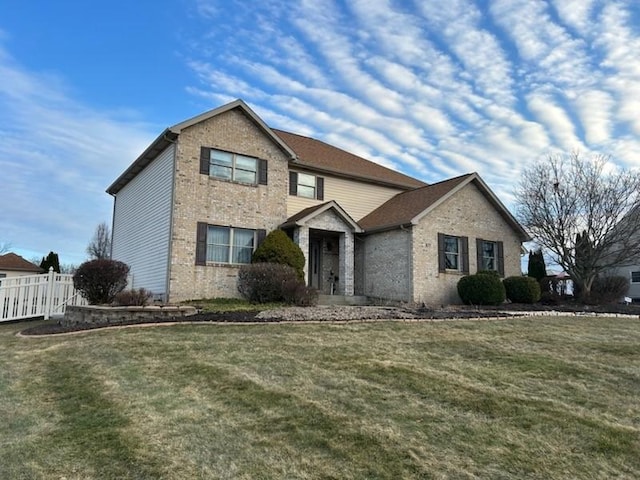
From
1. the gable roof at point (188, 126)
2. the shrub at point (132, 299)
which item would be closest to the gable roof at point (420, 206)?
the gable roof at point (188, 126)

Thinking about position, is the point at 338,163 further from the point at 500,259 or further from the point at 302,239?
the point at 500,259

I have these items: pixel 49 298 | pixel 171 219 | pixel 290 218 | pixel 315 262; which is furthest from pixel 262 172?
pixel 49 298

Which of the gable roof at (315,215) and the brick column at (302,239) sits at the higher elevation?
the gable roof at (315,215)

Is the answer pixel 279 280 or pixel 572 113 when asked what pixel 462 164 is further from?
pixel 279 280

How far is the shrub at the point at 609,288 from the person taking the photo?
20.3 meters

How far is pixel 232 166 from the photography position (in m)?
16.9

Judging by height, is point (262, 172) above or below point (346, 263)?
above

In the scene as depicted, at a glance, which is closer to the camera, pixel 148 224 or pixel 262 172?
pixel 262 172

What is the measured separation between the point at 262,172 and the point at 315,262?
14.6 ft

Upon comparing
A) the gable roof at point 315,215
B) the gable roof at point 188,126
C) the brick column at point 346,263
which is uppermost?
the gable roof at point 188,126

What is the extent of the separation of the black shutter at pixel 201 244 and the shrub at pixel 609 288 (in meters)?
15.3

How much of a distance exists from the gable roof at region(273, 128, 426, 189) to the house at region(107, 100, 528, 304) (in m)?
0.09

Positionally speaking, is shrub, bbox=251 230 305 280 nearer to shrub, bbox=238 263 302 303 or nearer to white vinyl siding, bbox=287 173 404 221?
shrub, bbox=238 263 302 303

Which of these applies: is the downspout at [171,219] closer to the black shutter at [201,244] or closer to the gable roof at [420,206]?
the black shutter at [201,244]
